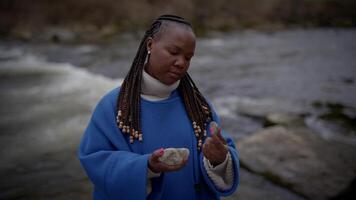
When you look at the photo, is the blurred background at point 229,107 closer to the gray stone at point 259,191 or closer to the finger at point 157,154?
the gray stone at point 259,191

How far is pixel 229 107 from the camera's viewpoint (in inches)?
290

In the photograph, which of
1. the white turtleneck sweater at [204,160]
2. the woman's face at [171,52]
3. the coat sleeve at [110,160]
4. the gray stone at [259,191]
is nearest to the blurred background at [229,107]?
the gray stone at [259,191]

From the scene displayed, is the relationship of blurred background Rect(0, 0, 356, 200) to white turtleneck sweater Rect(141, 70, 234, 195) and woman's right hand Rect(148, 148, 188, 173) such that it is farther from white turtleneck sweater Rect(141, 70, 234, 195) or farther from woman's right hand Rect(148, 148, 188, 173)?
woman's right hand Rect(148, 148, 188, 173)

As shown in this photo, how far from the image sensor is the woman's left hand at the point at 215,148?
169cm

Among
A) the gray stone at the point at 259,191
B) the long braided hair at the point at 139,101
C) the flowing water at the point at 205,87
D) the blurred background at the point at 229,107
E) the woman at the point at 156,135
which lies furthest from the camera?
the flowing water at the point at 205,87

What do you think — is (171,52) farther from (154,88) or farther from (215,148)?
(215,148)

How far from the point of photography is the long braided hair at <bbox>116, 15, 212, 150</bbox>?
5.86ft

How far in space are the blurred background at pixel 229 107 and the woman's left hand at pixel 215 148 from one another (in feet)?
6.57

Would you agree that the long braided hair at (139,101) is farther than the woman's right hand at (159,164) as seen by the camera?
Yes

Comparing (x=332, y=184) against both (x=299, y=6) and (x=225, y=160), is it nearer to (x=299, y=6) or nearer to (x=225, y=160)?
(x=225, y=160)

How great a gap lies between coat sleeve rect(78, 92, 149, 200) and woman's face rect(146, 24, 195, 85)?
0.32 meters

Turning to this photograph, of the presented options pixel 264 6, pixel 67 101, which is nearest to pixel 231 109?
pixel 67 101

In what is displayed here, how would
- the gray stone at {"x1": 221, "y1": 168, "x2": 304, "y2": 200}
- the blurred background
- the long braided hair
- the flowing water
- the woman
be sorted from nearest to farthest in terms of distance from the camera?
the woman, the long braided hair, the gray stone at {"x1": 221, "y1": 168, "x2": 304, "y2": 200}, the blurred background, the flowing water

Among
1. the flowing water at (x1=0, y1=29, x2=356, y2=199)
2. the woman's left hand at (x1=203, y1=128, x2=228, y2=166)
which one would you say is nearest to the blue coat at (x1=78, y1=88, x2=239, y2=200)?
the woman's left hand at (x1=203, y1=128, x2=228, y2=166)
